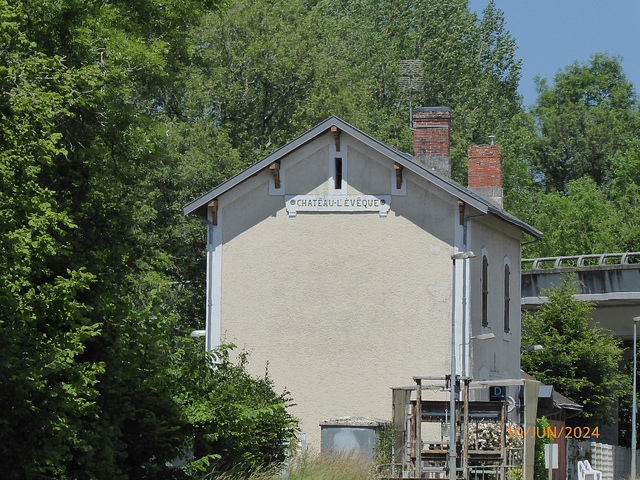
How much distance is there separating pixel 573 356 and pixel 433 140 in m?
11.7

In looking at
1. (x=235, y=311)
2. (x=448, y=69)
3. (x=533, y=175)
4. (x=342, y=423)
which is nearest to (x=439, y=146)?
(x=235, y=311)

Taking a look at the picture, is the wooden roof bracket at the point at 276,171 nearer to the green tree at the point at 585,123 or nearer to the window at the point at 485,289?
the window at the point at 485,289

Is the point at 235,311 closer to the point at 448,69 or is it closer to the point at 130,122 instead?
the point at 130,122

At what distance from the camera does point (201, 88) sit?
1639 inches

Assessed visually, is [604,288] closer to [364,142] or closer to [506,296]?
[506,296]

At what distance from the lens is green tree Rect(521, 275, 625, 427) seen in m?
39.1

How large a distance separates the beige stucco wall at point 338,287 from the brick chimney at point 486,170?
27.5 feet

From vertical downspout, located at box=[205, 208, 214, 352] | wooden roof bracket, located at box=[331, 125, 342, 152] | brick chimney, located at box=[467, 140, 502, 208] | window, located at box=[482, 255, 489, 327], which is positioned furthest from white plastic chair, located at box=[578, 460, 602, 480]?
wooden roof bracket, located at box=[331, 125, 342, 152]

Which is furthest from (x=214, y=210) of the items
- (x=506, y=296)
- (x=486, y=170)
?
(x=486, y=170)

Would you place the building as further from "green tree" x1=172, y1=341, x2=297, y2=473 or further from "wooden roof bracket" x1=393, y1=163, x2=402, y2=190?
"green tree" x1=172, y1=341, x2=297, y2=473

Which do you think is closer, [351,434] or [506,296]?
[351,434]
